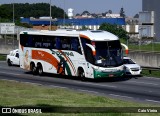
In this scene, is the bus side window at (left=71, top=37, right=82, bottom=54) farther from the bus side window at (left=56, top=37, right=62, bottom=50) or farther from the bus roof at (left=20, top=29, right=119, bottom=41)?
the bus side window at (left=56, top=37, right=62, bottom=50)

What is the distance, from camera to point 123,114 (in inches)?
491

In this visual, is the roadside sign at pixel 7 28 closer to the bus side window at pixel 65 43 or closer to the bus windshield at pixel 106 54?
the bus side window at pixel 65 43

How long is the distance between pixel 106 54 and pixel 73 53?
2.65 metres

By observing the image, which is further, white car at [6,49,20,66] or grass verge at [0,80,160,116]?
white car at [6,49,20,66]

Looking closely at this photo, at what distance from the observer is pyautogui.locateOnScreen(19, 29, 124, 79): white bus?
100 ft

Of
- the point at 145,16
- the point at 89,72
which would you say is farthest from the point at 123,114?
the point at 145,16

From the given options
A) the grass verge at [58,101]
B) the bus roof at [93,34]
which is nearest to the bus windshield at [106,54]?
the bus roof at [93,34]

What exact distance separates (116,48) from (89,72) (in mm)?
2212

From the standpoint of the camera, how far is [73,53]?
32281 millimetres

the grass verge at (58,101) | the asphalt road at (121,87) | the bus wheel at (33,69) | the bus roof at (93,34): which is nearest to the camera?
the grass verge at (58,101)

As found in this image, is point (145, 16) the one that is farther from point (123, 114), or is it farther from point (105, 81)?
point (123, 114)

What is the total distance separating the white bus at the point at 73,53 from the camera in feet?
100

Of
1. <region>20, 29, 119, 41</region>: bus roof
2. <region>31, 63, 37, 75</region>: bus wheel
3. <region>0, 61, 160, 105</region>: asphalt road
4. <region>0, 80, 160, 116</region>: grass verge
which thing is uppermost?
<region>20, 29, 119, 41</region>: bus roof

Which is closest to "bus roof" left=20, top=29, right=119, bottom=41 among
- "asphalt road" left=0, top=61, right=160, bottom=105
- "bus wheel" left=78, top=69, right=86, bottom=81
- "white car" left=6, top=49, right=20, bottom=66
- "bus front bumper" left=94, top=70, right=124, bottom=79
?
"bus front bumper" left=94, top=70, right=124, bottom=79
